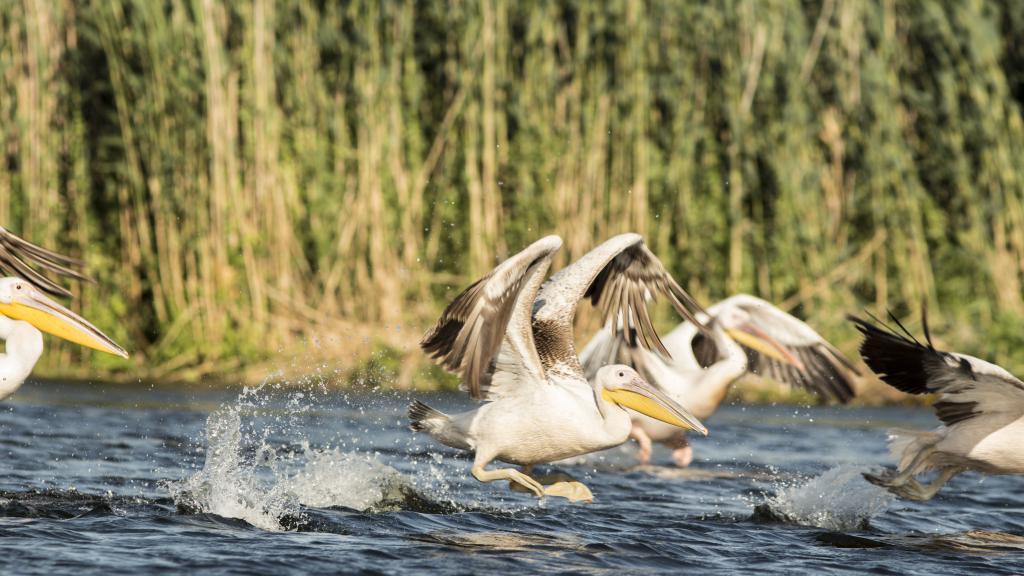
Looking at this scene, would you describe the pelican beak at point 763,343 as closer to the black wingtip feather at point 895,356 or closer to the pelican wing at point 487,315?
the black wingtip feather at point 895,356

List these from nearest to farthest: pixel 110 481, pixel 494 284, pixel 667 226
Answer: pixel 494 284 < pixel 110 481 < pixel 667 226

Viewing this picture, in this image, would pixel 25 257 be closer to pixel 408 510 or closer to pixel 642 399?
pixel 408 510

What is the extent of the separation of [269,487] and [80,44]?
529cm

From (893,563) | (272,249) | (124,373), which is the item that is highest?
(272,249)

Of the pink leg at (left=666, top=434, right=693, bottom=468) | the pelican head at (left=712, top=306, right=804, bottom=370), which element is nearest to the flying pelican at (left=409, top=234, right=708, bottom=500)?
the pelican head at (left=712, top=306, right=804, bottom=370)

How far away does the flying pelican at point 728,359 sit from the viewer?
8.61 metres

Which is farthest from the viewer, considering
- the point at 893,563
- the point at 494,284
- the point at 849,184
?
the point at 849,184

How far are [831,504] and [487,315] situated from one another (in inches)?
76.6

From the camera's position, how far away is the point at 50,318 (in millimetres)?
6527

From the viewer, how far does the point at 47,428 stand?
8727 mm

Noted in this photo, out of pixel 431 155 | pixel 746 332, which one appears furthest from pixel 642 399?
pixel 431 155

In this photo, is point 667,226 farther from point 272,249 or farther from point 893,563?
point 893,563

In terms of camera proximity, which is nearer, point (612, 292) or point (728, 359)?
point (612, 292)

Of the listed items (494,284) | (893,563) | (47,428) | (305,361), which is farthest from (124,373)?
(893,563)
